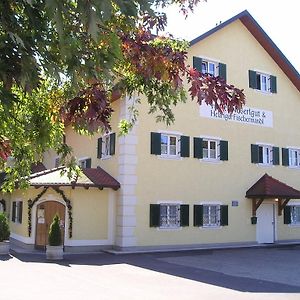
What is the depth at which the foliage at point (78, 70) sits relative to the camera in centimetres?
264

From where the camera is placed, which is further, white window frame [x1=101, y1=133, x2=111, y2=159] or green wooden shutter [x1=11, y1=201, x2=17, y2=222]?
green wooden shutter [x1=11, y1=201, x2=17, y2=222]

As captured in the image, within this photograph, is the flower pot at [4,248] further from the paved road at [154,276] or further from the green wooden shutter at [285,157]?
the green wooden shutter at [285,157]

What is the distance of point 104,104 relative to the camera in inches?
153

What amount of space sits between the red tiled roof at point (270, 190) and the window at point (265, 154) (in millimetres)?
879

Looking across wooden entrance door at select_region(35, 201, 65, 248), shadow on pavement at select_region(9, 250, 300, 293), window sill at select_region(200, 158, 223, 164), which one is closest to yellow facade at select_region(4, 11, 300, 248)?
window sill at select_region(200, 158, 223, 164)

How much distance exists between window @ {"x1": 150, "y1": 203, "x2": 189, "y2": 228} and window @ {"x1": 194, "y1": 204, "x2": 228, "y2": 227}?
2.35ft

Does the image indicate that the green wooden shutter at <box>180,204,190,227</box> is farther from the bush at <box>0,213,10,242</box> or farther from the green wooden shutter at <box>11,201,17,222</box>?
the green wooden shutter at <box>11,201,17,222</box>

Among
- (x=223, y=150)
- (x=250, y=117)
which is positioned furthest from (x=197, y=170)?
(x=250, y=117)

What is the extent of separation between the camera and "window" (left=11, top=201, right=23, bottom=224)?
2159cm

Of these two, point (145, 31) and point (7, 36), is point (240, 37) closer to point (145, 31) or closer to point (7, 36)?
point (145, 31)

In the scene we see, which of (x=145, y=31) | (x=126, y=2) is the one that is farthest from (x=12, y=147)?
(x=126, y=2)

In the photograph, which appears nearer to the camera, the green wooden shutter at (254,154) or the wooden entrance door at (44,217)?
the wooden entrance door at (44,217)

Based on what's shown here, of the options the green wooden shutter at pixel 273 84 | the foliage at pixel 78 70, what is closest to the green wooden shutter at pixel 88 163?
the green wooden shutter at pixel 273 84

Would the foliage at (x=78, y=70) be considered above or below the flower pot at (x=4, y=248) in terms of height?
above
